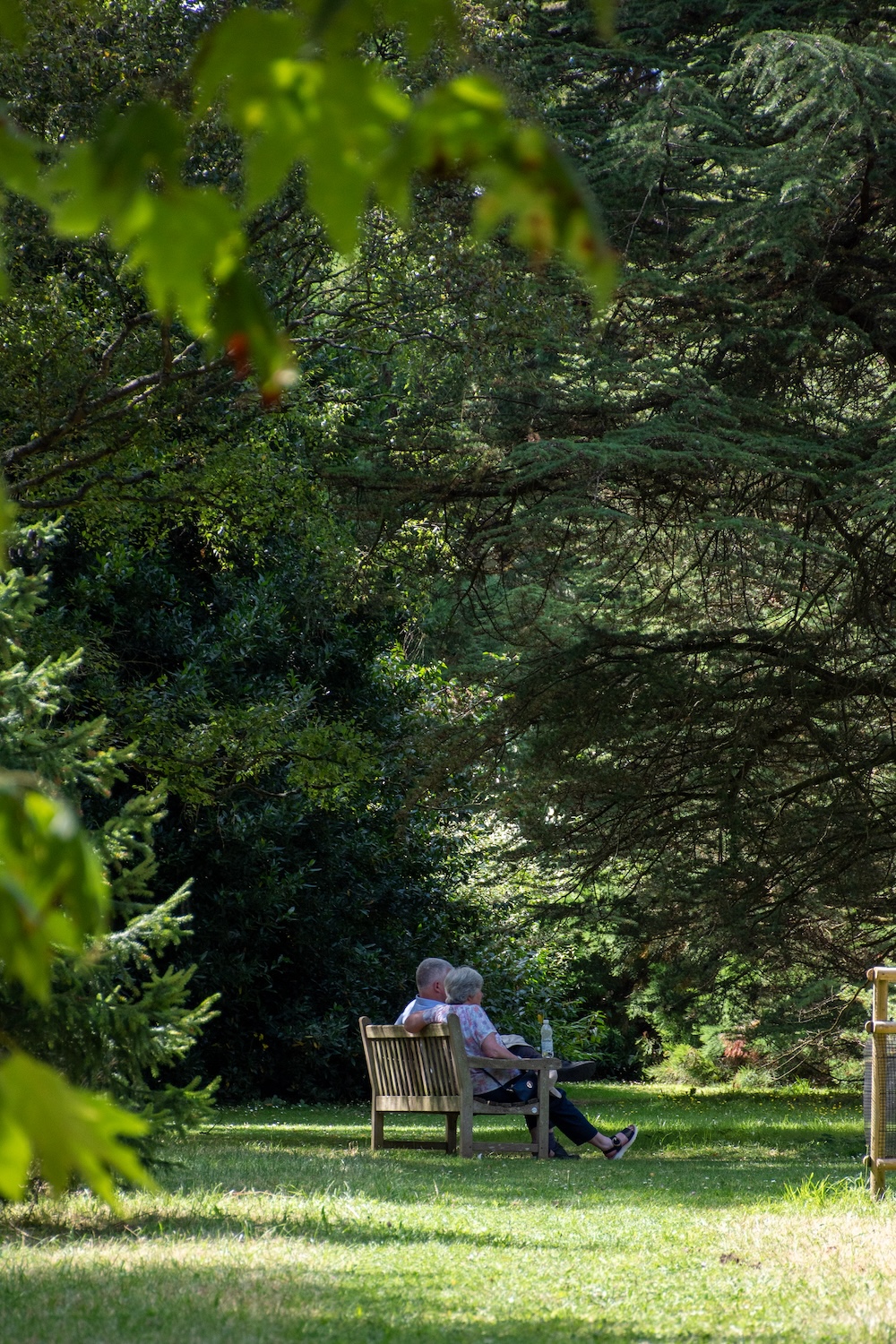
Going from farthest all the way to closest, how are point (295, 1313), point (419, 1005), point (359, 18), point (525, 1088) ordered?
point (419, 1005), point (525, 1088), point (295, 1313), point (359, 18)

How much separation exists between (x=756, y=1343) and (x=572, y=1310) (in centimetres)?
63

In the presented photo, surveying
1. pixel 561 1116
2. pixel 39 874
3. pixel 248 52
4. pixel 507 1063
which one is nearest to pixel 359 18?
pixel 248 52

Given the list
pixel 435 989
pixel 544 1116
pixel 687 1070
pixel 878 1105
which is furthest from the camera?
pixel 687 1070

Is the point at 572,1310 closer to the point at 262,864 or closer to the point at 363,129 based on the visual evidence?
the point at 363,129

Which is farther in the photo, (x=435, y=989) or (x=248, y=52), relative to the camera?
(x=435, y=989)

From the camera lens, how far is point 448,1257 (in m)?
4.98

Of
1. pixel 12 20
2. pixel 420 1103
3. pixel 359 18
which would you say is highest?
pixel 12 20

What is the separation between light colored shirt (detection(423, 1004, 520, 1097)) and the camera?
8859 mm

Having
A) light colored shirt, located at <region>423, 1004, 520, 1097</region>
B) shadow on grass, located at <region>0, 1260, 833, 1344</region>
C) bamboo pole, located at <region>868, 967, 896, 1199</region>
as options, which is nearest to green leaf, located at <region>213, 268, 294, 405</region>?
shadow on grass, located at <region>0, 1260, 833, 1344</region>

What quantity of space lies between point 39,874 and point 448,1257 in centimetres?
422

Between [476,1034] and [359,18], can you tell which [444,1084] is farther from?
[359,18]

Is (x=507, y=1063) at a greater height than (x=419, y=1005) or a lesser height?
lesser

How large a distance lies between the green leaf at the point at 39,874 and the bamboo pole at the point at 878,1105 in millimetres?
6052

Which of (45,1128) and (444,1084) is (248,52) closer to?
(45,1128)
